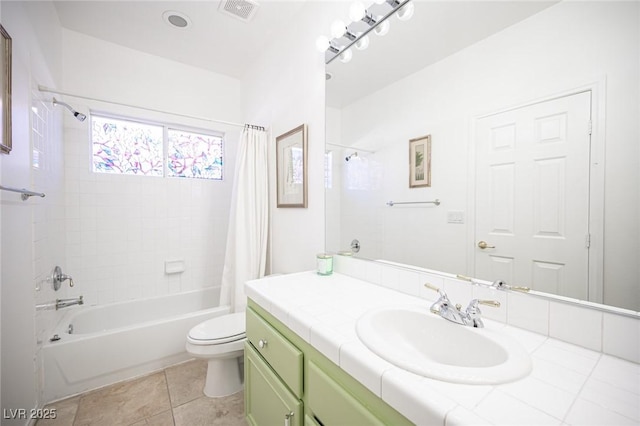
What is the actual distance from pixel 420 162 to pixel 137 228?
2497mm

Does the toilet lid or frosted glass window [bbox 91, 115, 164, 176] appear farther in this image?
frosted glass window [bbox 91, 115, 164, 176]

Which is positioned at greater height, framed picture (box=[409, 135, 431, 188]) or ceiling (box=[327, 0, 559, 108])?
ceiling (box=[327, 0, 559, 108])

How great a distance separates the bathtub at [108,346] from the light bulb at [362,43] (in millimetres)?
2151

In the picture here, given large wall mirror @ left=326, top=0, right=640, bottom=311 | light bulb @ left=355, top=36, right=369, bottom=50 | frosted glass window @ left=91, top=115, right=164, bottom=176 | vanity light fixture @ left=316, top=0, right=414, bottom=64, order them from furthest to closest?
frosted glass window @ left=91, top=115, right=164, bottom=176 < light bulb @ left=355, top=36, right=369, bottom=50 < vanity light fixture @ left=316, top=0, right=414, bottom=64 < large wall mirror @ left=326, top=0, right=640, bottom=311

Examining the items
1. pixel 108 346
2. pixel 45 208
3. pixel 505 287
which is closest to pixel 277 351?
pixel 505 287

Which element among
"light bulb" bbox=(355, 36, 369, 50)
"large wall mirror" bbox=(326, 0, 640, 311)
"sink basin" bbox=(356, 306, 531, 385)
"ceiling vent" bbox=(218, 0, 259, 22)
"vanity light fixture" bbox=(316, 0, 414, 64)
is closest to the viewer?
"sink basin" bbox=(356, 306, 531, 385)

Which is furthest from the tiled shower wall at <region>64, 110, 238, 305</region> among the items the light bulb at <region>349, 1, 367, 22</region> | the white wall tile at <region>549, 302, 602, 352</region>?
the white wall tile at <region>549, 302, 602, 352</region>

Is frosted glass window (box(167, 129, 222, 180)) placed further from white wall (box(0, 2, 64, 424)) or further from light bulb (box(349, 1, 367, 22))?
light bulb (box(349, 1, 367, 22))

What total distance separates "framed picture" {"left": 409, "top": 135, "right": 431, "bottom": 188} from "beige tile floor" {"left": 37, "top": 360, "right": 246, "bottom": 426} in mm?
1640

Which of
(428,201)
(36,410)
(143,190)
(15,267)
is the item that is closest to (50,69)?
(143,190)

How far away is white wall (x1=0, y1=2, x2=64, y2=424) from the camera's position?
45.4 inches

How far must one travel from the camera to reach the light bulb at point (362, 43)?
1.32m

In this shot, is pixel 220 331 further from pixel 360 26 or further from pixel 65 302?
pixel 360 26

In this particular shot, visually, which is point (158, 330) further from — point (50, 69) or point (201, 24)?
point (201, 24)
